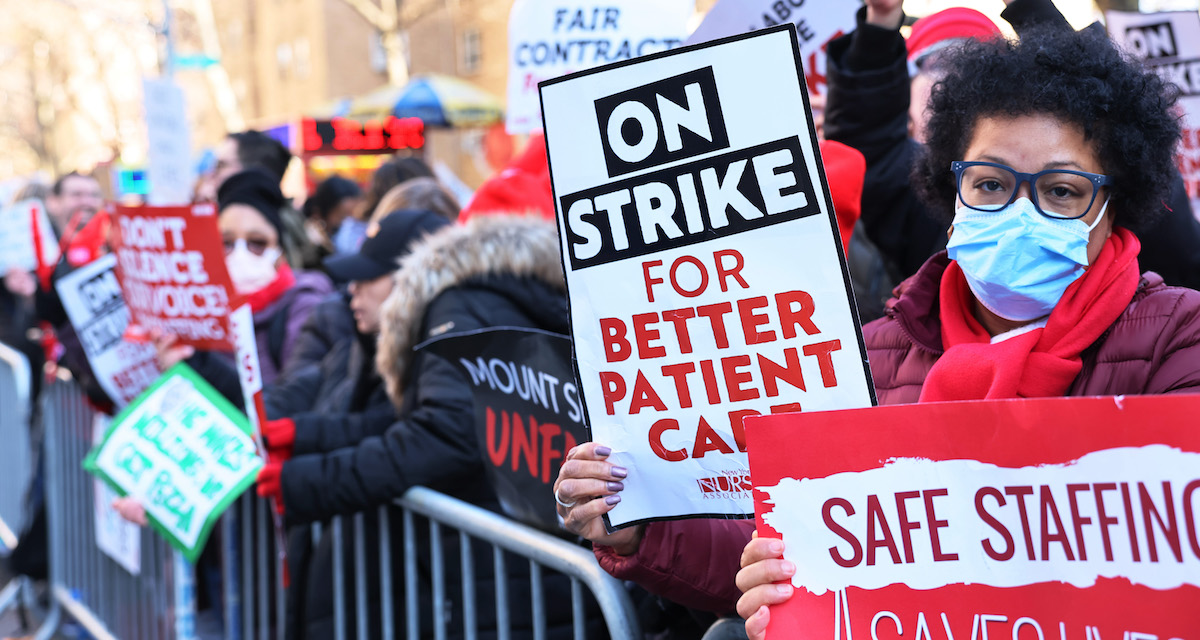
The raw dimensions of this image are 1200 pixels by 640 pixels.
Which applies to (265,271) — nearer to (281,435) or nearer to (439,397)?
(281,435)

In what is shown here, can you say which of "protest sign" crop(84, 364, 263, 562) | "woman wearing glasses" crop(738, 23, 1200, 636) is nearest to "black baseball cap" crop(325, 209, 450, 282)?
"protest sign" crop(84, 364, 263, 562)

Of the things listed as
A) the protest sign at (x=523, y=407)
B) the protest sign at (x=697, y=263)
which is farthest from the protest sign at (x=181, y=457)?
the protest sign at (x=697, y=263)

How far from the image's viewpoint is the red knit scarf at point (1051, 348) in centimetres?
186

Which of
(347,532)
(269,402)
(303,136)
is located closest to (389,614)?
(347,532)

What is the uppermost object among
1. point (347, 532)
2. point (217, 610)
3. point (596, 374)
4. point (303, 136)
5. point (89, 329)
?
point (303, 136)

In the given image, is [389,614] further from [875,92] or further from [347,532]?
[875,92]

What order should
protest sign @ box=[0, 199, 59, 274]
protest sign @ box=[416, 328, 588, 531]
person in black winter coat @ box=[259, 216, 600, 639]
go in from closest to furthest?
protest sign @ box=[416, 328, 588, 531], person in black winter coat @ box=[259, 216, 600, 639], protest sign @ box=[0, 199, 59, 274]

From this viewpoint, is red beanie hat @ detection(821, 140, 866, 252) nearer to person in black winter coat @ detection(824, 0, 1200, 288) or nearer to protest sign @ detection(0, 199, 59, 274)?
person in black winter coat @ detection(824, 0, 1200, 288)

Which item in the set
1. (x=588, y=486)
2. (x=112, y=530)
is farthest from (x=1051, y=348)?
(x=112, y=530)

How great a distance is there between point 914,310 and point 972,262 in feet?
0.54

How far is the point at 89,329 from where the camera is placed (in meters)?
4.90

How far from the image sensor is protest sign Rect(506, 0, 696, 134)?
4.56 meters

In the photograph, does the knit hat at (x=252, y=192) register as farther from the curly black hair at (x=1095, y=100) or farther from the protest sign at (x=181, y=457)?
the curly black hair at (x=1095, y=100)

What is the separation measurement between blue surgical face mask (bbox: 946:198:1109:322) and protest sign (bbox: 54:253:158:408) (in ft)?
12.4
